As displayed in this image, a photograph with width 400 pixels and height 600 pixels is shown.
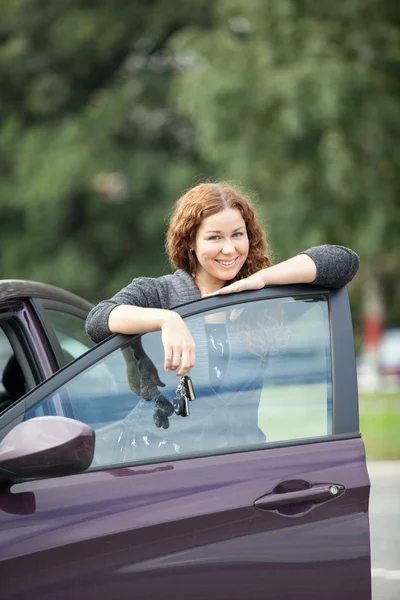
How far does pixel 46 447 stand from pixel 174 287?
2.63 ft

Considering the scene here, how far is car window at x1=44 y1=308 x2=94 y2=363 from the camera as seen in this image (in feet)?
12.5

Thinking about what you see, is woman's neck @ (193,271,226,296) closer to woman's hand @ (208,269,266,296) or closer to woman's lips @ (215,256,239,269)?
woman's lips @ (215,256,239,269)

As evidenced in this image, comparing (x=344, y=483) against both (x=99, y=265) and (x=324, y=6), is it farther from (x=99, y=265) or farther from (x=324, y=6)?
(x=99, y=265)

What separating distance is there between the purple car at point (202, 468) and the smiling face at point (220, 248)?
28 cm

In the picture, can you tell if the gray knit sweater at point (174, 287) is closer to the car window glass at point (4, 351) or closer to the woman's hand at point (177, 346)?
the woman's hand at point (177, 346)

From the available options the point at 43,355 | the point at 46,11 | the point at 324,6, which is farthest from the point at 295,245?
the point at 43,355

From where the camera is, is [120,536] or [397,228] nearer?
[120,536]

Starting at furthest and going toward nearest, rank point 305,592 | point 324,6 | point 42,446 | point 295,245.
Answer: point 295,245 → point 324,6 → point 305,592 → point 42,446

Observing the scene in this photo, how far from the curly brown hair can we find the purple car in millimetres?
346

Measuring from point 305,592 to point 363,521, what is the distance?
23 cm

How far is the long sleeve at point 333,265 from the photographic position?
298 cm

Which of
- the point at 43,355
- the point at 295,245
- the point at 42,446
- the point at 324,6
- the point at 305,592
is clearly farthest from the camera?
the point at 295,245

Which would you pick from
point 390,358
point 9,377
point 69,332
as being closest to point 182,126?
point 390,358

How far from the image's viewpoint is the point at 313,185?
57.4 feet
